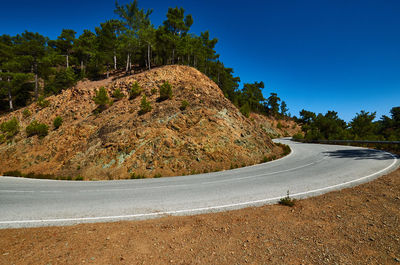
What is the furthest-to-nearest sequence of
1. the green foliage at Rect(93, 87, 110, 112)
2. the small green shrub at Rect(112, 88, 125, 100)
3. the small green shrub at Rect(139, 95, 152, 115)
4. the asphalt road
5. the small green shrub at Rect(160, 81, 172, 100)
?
the small green shrub at Rect(112, 88, 125, 100), the green foliage at Rect(93, 87, 110, 112), the small green shrub at Rect(160, 81, 172, 100), the small green shrub at Rect(139, 95, 152, 115), the asphalt road

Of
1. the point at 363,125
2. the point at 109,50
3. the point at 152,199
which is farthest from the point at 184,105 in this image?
the point at 363,125

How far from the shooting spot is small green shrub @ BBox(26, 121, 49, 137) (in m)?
20.5

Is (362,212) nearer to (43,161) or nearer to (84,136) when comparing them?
(84,136)

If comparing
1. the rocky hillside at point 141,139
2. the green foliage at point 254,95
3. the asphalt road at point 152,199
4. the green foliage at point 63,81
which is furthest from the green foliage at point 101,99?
the green foliage at point 254,95

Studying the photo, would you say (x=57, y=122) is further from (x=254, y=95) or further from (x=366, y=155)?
(x=254, y=95)

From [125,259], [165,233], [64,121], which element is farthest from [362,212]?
[64,121]

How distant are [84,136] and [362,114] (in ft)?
196

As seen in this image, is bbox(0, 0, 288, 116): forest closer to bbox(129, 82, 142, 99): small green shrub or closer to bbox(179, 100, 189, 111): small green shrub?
bbox(129, 82, 142, 99): small green shrub

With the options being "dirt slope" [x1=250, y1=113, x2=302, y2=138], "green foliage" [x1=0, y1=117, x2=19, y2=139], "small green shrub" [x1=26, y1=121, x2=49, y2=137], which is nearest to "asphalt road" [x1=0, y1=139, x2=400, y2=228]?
"small green shrub" [x1=26, y1=121, x2=49, y2=137]

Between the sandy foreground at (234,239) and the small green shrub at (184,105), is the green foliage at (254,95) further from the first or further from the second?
the sandy foreground at (234,239)

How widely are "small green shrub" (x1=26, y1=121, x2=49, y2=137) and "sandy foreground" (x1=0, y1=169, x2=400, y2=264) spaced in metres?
21.9

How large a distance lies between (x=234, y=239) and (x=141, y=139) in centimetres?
1429

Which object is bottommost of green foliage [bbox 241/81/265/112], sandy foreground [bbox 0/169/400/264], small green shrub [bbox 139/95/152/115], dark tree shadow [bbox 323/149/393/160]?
sandy foreground [bbox 0/169/400/264]

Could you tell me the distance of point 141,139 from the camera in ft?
53.5
